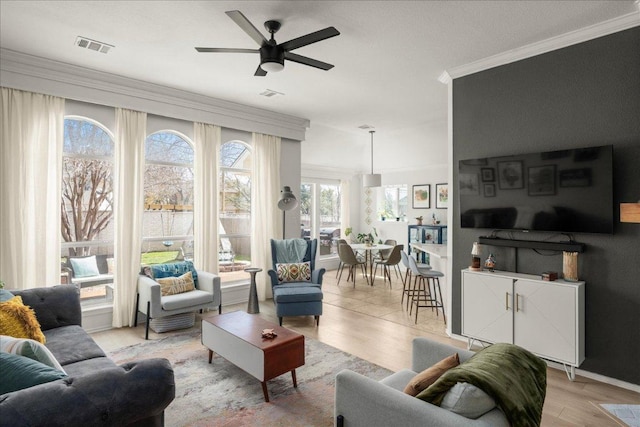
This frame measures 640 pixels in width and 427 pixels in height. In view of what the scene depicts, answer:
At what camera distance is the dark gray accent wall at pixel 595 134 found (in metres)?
3.06

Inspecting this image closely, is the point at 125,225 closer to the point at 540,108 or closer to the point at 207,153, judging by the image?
the point at 207,153

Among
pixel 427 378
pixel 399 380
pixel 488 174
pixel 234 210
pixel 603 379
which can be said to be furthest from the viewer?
pixel 234 210

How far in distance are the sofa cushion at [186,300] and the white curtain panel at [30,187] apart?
4.09ft

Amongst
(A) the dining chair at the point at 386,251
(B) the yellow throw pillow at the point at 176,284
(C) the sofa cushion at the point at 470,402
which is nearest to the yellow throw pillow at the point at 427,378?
(C) the sofa cushion at the point at 470,402

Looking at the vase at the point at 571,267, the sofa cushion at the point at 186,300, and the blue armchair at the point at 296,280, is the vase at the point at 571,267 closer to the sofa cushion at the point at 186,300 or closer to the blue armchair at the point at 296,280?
the blue armchair at the point at 296,280

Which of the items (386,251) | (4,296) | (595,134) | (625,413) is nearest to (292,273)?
(4,296)

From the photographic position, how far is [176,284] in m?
4.55

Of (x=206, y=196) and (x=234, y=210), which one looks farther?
(x=234, y=210)

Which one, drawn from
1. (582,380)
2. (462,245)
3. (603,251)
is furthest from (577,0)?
(582,380)

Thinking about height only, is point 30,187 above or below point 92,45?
below

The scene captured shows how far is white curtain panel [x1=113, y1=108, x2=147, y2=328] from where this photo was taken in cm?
452

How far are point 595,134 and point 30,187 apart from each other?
226 inches

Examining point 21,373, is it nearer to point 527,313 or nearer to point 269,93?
point 527,313

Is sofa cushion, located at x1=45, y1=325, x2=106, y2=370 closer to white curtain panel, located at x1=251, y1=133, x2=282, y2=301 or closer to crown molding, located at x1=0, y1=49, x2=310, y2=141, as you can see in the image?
crown molding, located at x1=0, y1=49, x2=310, y2=141
